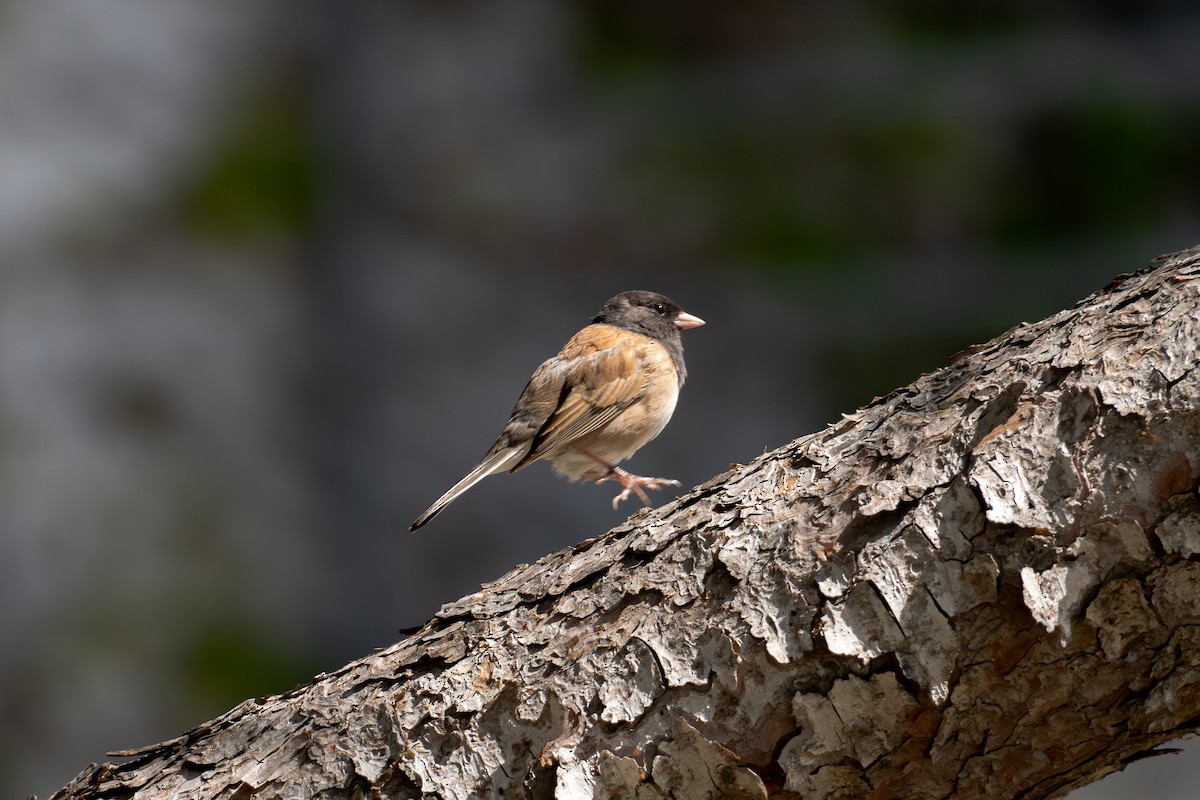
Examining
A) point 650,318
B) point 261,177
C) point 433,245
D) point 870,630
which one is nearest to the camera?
point 870,630

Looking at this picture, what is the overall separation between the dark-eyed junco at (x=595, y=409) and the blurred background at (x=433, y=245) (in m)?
1.93

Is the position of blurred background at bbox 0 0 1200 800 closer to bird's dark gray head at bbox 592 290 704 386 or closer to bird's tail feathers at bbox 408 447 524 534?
bird's dark gray head at bbox 592 290 704 386

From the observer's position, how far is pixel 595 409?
317 centimetres

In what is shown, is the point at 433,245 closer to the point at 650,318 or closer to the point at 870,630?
the point at 650,318

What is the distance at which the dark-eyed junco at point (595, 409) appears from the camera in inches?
123

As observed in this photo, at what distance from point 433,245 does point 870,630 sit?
445 cm

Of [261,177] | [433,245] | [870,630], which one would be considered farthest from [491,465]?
[261,177]

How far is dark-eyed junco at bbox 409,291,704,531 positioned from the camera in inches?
123

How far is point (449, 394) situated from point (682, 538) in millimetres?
4107

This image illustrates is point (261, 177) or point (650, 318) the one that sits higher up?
point (261, 177)

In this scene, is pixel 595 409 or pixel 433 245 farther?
pixel 433 245

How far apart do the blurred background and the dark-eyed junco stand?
6.34 feet

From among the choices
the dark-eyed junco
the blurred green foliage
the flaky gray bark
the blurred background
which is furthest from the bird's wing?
the blurred green foliage

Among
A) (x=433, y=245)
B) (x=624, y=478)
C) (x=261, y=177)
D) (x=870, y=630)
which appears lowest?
(x=870, y=630)
